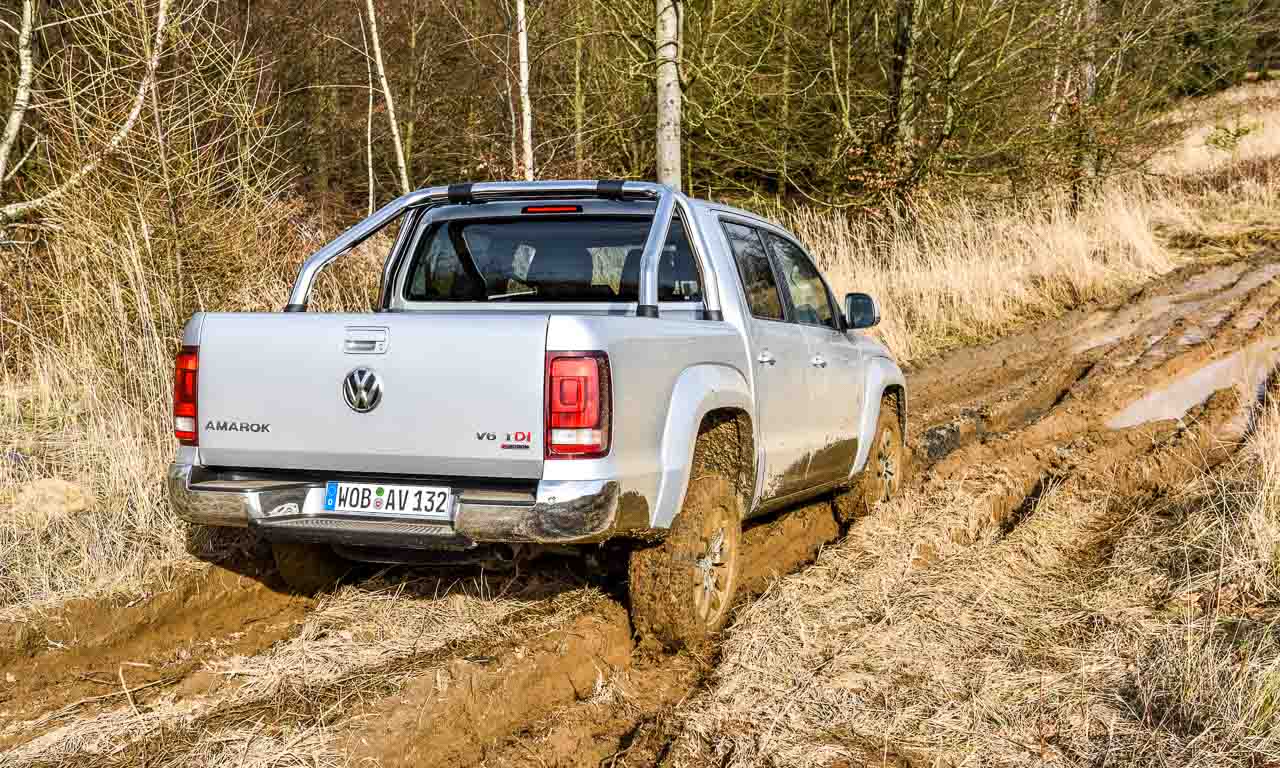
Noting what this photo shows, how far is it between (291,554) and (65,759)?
1.62 metres

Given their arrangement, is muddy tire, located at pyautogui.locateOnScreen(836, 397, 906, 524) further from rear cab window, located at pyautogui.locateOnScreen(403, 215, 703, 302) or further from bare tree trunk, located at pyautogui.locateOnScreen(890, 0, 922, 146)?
bare tree trunk, located at pyautogui.locateOnScreen(890, 0, 922, 146)

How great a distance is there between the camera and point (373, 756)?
3.45m

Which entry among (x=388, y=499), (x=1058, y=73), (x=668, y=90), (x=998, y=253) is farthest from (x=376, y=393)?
(x=1058, y=73)

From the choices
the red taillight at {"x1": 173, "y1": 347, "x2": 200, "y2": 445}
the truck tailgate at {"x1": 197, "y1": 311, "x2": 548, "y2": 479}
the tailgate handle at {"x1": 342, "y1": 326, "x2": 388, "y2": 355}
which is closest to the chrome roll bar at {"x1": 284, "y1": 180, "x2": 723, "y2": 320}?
the red taillight at {"x1": 173, "y1": 347, "x2": 200, "y2": 445}

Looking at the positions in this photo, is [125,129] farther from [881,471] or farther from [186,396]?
[881,471]

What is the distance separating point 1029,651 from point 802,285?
2427mm

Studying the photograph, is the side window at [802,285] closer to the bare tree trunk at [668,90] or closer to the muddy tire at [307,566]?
the muddy tire at [307,566]

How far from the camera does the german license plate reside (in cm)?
390

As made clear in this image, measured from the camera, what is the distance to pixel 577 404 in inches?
146

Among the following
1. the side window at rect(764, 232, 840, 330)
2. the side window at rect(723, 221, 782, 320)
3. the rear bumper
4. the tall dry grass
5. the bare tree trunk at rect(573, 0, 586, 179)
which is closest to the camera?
the rear bumper

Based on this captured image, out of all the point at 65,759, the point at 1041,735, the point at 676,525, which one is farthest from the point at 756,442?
the point at 65,759

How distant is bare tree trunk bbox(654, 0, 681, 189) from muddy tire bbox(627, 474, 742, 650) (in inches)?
252

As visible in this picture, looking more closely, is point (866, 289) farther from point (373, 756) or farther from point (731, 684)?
point (373, 756)

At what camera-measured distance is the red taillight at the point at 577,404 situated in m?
3.67
